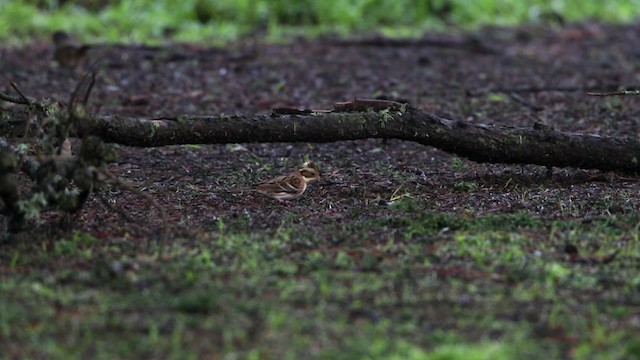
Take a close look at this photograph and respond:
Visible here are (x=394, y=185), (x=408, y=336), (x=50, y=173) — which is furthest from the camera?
(x=394, y=185)

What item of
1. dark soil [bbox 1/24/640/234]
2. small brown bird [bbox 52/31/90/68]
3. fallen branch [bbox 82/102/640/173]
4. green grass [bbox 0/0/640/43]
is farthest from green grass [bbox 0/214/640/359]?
green grass [bbox 0/0/640/43]

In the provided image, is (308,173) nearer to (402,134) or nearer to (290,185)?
(290,185)

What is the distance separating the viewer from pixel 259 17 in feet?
43.5

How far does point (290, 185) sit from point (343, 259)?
1.19 metres

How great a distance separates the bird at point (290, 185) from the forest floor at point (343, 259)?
7cm

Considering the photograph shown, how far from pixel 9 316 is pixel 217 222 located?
146 cm

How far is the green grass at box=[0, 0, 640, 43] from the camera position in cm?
1209

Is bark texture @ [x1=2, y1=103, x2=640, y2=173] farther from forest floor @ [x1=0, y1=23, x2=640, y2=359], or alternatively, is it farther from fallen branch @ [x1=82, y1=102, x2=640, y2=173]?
forest floor @ [x1=0, y1=23, x2=640, y2=359]

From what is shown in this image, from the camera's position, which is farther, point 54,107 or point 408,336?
point 54,107

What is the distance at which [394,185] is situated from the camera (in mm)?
5734

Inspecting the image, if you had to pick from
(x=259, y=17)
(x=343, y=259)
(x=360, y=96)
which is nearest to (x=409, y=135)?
(x=343, y=259)

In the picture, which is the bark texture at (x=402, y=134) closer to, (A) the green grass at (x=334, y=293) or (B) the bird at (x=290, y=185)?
(B) the bird at (x=290, y=185)

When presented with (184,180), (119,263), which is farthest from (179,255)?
(184,180)

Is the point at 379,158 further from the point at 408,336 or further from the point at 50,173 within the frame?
the point at 408,336
